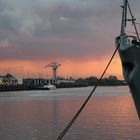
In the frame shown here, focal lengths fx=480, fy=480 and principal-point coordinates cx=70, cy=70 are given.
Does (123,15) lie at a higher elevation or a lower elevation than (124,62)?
higher

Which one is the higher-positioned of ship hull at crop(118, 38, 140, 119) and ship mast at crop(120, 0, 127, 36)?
ship mast at crop(120, 0, 127, 36)

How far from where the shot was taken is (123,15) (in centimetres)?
1778

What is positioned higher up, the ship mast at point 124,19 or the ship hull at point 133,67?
the ship mast at point 124,19

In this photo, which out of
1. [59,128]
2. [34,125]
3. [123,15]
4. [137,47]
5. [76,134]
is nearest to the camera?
[137,47]

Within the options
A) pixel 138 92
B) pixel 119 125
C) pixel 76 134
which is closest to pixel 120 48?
pixel 138 92

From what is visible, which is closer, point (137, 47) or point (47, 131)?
point (137, 47)

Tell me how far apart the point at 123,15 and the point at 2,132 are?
2093 cm

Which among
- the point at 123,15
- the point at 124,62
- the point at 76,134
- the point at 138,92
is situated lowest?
the point at 76,134

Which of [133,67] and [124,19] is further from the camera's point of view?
[124,19]

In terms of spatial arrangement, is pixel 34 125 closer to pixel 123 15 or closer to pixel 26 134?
pixel 26 134

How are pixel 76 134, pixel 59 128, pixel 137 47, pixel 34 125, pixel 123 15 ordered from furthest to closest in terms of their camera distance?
pixel 34 125 → pixel 59 128 → pixel 76 134 → pixel 123 15 → pixel 137 47

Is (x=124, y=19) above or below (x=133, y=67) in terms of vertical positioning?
above

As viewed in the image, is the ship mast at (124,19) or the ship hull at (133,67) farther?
the ship mast at (124,19)

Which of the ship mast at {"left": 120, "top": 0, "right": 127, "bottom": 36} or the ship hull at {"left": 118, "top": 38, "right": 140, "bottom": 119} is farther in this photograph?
the ship mast at {"left": 120, "top": 0, "right": 127, "bottom": 36}
